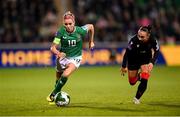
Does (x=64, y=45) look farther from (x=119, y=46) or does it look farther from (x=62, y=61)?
(x=119, y=46)

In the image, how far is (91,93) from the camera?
16562 millimetres

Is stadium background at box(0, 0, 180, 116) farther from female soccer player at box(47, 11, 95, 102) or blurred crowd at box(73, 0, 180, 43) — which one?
female soccer player at box(47, 11, 95, 102)

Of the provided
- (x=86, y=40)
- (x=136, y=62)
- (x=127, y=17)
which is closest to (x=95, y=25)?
(x=86, y=40)

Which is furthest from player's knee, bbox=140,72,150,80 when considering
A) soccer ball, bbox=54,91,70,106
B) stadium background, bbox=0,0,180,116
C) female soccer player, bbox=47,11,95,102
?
stadium background, bbox=0,0,180,116

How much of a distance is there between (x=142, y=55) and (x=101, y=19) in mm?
14011

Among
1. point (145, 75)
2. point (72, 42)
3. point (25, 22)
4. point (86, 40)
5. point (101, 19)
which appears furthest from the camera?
point (86, 40)

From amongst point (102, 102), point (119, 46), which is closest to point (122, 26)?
point (119, 46)

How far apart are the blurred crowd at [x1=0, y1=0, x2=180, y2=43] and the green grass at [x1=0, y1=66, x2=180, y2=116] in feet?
7.87

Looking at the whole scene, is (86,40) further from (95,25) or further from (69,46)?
(69,46)

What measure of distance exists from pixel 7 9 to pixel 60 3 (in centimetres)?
266

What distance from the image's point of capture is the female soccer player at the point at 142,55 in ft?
44.3

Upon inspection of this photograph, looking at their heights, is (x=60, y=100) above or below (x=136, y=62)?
below

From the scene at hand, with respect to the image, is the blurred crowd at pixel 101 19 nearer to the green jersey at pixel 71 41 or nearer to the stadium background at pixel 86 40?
the stadium background at pixel 86 40

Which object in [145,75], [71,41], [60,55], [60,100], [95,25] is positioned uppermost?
[71,41]
